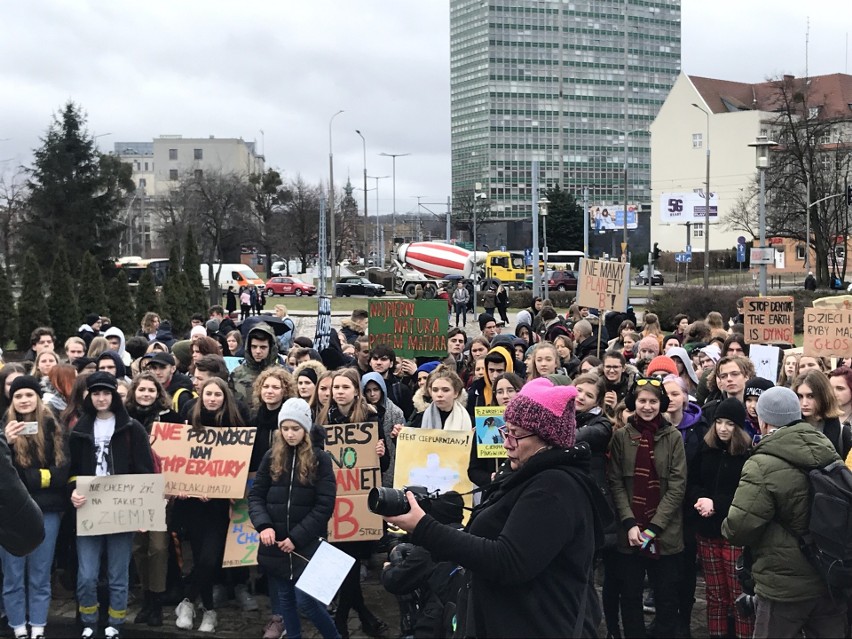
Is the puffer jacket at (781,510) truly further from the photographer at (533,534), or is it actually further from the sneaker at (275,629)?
the sneaker at (275,629)

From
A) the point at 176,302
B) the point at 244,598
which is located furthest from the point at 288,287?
the point at 244,598

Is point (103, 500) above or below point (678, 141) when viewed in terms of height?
below

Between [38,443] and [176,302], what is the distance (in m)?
27.7

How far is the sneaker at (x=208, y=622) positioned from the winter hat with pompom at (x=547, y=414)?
4.33 m

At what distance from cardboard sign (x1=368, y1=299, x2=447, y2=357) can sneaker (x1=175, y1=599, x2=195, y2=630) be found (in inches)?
161

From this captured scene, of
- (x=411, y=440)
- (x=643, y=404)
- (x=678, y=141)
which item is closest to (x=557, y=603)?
(x=643, y=404)

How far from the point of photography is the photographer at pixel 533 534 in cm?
329

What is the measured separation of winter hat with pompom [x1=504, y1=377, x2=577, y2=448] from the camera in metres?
3.43

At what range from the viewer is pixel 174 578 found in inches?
297

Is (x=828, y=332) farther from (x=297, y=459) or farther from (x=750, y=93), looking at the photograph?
(x=750, y=93)

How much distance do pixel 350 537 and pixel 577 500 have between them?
403 centimetres

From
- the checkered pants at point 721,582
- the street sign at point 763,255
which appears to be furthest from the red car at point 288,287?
the checkered pants at point 721,582

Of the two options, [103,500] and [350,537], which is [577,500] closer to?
[350,537]

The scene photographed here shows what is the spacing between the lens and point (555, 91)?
13700cm
